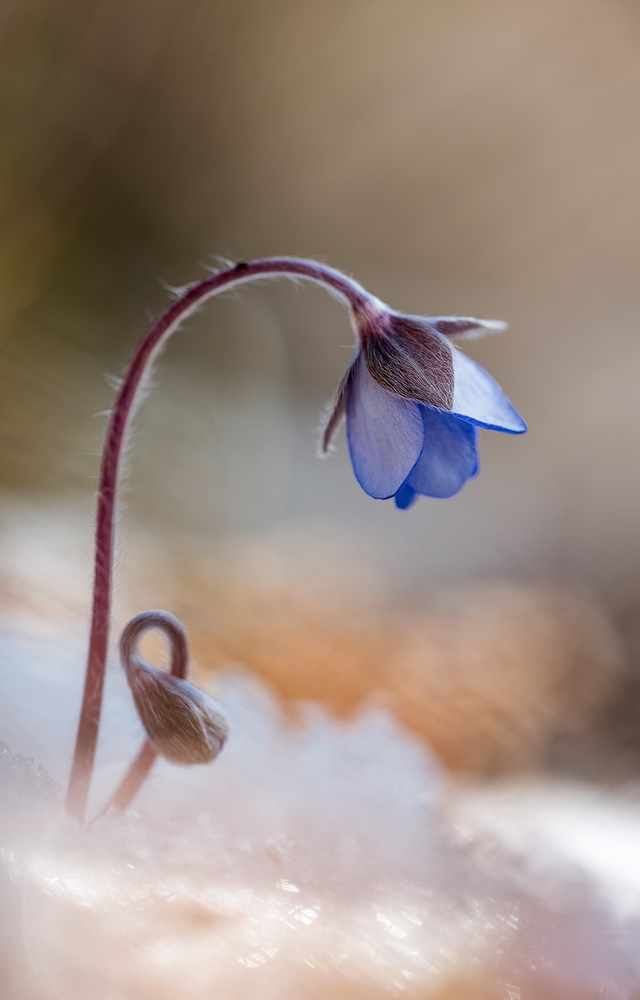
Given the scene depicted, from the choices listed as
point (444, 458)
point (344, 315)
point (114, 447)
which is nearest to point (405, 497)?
point (444, 458)

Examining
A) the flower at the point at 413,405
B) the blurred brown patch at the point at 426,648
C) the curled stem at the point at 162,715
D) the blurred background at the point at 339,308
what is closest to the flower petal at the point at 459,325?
the flower at the point at 413,405

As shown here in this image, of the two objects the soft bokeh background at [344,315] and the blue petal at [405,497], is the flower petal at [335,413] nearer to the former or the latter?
the blue petal at [405,497]

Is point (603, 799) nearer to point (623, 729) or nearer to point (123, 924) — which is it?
point (623, 729)

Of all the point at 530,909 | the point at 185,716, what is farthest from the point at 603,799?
the point at 185,716

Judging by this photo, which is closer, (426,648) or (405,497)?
(405,497)

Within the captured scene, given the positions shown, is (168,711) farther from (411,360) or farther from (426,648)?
(426,648)

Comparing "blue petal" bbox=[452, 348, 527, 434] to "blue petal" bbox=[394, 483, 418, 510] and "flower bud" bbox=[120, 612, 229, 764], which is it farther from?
"flower bud" bbox=[120, 612, 229, 764]

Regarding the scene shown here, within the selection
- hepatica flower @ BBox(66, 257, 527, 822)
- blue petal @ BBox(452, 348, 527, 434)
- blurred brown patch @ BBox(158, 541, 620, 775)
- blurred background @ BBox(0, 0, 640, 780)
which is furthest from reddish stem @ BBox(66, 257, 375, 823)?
blurred background @ BBox(0, 0, 640, 780)
